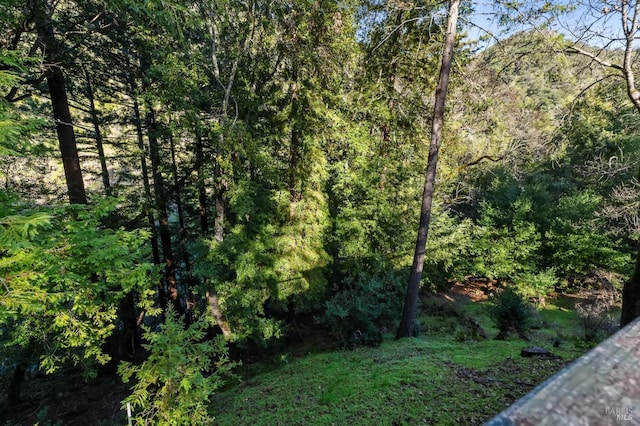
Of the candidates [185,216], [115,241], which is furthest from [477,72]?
[185,216]

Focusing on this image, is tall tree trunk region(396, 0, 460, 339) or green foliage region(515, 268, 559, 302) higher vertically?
tall tree trunk region(396, 0, 460, 339)

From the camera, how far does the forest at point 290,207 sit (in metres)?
3.81

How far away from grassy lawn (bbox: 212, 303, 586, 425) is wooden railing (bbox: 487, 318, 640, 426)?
3.17m

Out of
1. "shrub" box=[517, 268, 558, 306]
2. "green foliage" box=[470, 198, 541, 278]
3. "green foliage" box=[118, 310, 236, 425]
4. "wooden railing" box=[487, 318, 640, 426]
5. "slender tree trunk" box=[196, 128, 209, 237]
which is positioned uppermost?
"slender tree trunk" box=[196, 128, 209, 237]

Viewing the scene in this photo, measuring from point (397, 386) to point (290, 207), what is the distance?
5.72 metres

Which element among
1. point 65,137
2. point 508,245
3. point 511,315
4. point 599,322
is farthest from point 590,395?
point 508,245

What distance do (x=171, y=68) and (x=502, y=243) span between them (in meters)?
Answer: 14.6

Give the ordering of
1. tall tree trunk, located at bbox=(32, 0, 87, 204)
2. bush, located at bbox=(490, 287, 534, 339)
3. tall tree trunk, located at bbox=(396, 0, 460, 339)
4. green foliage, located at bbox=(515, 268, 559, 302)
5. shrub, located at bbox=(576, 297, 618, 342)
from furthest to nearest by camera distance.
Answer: green foliage, located at bbox=(515, 268, 559, 302), bush, located at bbox=(490, 287, 534, 339), shrub, located at bbox=(576, 297, 618, 342), tall tree trunk, located at bbox=(396, 0, 460, 339), tall tree trunk, located at bbox=(32, 0, 87, 204)

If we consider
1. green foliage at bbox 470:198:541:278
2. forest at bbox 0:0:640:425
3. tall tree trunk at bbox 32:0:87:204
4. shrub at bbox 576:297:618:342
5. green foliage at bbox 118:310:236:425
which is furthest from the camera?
green foliage at bbox 470:198:541:278

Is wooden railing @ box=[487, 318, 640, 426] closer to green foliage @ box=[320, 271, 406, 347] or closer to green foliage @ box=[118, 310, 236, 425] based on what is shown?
green foliage @ box=[118, 310, 236, 425]

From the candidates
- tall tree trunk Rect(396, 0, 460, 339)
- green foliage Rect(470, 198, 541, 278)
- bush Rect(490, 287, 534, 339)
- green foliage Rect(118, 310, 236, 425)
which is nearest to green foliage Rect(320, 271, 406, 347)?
tall tree trunk Rect(396, 0, 460, 339)

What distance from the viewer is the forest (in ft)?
12.5

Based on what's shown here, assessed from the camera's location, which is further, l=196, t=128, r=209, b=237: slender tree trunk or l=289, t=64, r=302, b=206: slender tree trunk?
l=196, t=128, r=209, b=237: slender tree trunk

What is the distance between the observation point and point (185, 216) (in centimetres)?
1283
